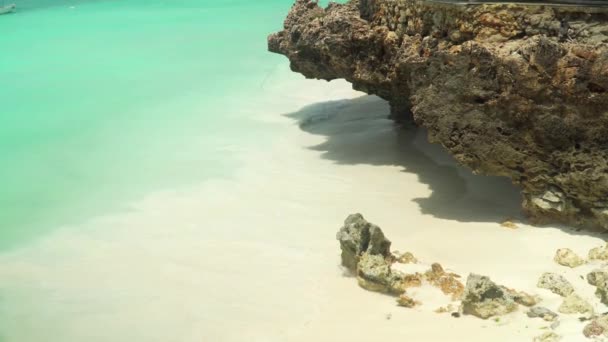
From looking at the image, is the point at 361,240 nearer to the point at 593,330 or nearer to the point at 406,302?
the point at 406,302

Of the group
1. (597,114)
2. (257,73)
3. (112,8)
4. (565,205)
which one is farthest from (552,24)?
(112,8)

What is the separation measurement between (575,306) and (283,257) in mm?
2452

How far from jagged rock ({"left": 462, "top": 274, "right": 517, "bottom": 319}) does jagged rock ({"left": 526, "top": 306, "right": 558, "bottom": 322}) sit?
12 centimetres

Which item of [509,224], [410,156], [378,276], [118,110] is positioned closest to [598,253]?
[509,224]

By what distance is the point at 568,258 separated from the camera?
473 cm

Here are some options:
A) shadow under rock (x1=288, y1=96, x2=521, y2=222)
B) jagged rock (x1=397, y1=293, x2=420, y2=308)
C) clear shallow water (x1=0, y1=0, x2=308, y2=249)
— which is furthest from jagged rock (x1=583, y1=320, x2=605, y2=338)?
clear shallow water (x1=0, y1=0, x2=308, y2=249)

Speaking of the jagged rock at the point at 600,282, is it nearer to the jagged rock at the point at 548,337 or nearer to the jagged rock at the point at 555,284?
the jagged rock at the point at 555,284

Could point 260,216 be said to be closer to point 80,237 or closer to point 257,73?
point 80,237

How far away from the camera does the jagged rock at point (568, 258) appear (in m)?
4.69

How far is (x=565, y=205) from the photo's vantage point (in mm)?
5195

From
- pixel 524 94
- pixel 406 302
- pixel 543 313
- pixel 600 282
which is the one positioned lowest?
pixel 406 302

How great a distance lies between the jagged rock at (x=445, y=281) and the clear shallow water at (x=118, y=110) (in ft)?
12.9

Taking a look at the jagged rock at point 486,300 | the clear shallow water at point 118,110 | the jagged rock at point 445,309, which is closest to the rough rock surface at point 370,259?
the jagged rock at point 445,309

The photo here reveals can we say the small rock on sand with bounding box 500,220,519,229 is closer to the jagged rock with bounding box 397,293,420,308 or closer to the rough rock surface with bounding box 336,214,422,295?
the rough rock surface with bounding box 336,214,422,295
